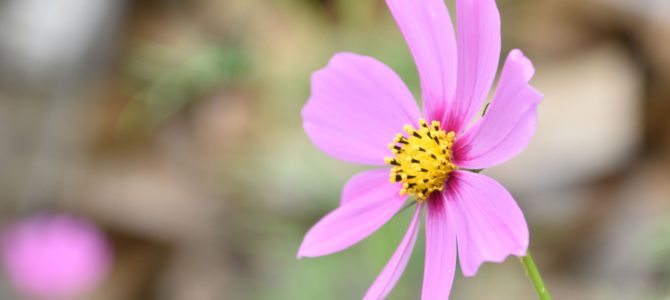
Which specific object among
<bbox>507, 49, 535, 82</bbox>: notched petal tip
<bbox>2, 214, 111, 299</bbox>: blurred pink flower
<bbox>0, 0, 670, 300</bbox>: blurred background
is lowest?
<bbox>2, 214, 111, 299</bbox>: blurred pink flower

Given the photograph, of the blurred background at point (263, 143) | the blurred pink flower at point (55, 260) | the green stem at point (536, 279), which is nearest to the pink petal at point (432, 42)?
the green stem at point (536, 279)

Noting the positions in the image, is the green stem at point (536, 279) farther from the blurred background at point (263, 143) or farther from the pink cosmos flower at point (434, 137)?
the blurred background at point (263, 143)

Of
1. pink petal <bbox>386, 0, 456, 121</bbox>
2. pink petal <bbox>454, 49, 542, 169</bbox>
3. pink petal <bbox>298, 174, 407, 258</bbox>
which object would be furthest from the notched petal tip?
pink petal <bbox>298, 174, 407, 258</bbox>

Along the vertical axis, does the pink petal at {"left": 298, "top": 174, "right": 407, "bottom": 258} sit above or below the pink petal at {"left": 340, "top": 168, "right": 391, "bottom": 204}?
below

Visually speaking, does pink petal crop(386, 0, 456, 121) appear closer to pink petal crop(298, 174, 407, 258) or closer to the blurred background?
pink petal crop(298, 174, 407, 258)

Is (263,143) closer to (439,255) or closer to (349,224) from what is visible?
(349,224)

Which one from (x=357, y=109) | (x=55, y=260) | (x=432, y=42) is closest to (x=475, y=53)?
(x=432, y=42)
